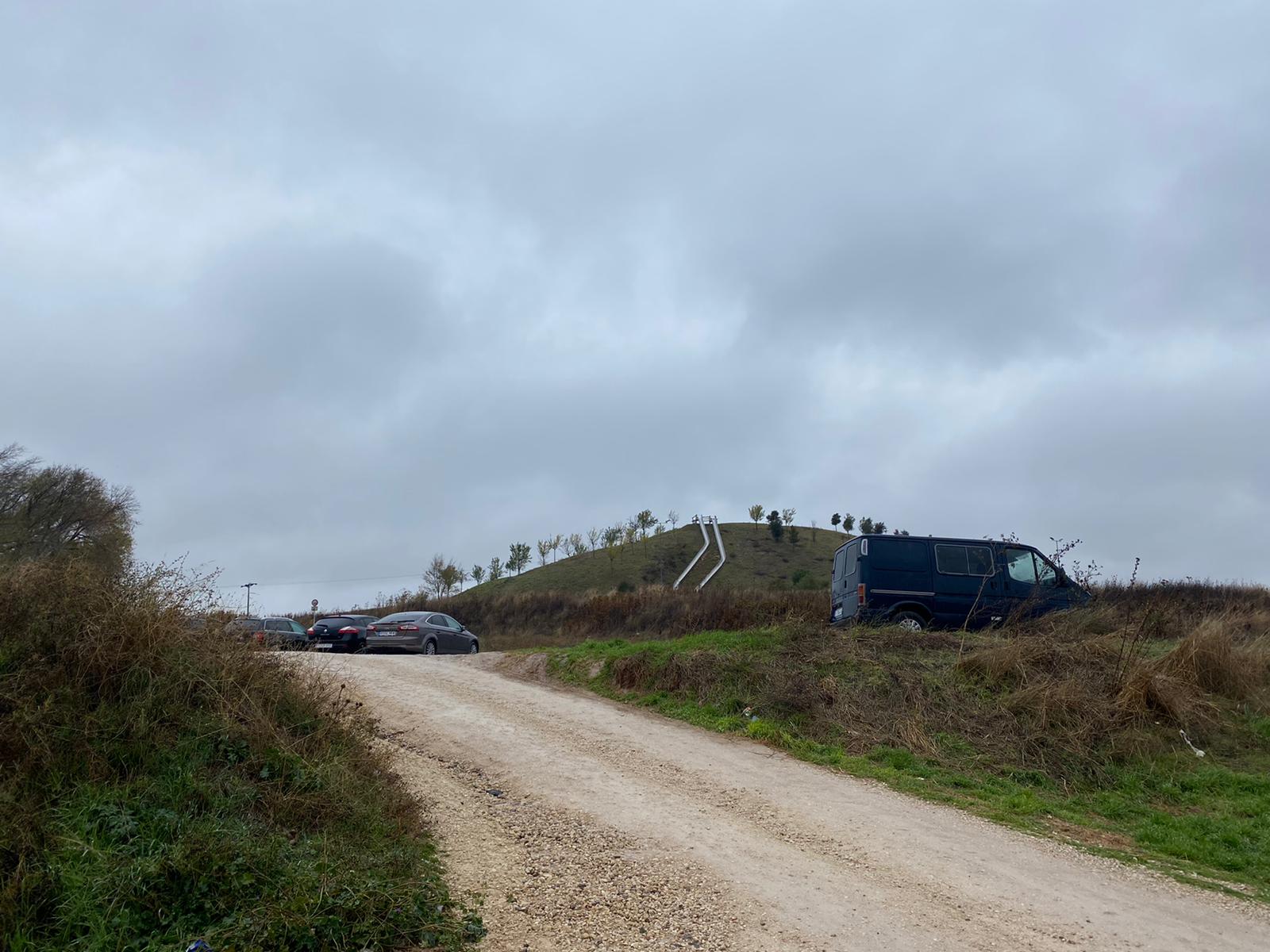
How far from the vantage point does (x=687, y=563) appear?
216ft

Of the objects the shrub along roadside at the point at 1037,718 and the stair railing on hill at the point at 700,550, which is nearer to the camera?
the shrub along roadside at the point at 1037,718

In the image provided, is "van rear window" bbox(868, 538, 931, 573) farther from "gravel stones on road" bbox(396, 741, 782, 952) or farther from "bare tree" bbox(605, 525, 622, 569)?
"bare tree" bbox(605, 525, 622, 569)

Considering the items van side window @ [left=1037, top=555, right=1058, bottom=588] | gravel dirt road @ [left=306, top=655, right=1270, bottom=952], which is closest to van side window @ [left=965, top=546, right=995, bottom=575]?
van side window @ [left=1037, top=555, right=1058, bottom=588]

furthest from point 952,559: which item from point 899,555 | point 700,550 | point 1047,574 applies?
point 700,550

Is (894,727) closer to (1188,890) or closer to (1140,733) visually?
(1140,733)

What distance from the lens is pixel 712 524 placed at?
77188 mm

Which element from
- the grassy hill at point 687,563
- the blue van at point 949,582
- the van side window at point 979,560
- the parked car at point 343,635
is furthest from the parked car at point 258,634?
the grassy hill at point 687,563

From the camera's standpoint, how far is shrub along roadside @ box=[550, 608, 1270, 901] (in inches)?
343

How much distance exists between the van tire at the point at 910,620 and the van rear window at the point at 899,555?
84 cm

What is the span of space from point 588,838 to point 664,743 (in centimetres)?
396

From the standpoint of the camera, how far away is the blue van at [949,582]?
16.6m

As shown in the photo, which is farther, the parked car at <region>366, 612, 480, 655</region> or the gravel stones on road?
the parked car at <region>366, 612, 480, 655</region>

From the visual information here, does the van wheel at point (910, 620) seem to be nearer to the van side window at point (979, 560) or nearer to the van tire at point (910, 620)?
the van tire at point (910, 620)

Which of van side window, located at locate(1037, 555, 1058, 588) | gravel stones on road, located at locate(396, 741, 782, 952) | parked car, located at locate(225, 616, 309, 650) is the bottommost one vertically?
gravel stones on road, located at locate(396, 741, 782, 952)
